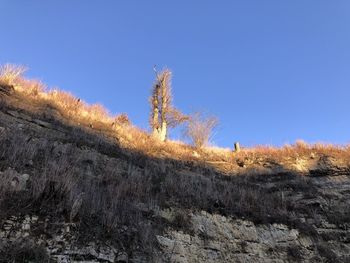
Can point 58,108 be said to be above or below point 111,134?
above

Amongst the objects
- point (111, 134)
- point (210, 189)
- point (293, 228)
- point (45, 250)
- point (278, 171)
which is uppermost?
point (111, 134)

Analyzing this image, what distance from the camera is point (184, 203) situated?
911 centimetres

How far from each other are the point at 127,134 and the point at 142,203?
942 centimetres

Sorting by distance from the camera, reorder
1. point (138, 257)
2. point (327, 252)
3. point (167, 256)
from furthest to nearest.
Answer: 1. point (327, 252)
2. point (167, 256)
3. point (138, 257)

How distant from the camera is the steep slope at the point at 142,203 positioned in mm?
5742

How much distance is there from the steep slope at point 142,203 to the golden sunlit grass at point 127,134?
1.05ft

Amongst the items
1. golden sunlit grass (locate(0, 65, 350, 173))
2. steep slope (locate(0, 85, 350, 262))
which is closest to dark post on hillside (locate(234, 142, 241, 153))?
golden sunlit grass (locate(0, 65, 350, 173))

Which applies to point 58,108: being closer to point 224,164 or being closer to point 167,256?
point 224,164

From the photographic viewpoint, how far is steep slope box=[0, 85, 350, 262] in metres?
5.74

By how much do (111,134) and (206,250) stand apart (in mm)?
9887

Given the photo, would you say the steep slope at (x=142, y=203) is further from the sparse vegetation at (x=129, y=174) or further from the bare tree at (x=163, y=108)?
the bare tree at (x=163, y=108)

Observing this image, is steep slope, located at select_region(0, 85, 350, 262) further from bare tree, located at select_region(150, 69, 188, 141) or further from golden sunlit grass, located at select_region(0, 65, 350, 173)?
bare tree, located at select_region(150, 69, 188, 141)

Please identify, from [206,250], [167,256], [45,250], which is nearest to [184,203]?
[206,250]

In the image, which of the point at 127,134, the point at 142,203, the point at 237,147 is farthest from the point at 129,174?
the point at 237,147
